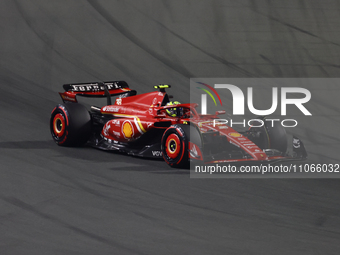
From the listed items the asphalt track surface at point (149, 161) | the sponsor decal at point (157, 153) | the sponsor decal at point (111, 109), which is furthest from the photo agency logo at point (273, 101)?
the sponsor decal at point (157, 153)

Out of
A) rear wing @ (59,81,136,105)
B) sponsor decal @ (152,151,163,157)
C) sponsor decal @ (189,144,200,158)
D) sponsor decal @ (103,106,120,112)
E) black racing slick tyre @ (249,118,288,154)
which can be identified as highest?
rear wing @ (59,81,136,105)

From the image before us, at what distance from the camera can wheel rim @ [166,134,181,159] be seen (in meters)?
7.24

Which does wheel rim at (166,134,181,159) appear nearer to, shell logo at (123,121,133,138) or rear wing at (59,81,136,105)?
shell logo at (123,121,133,138)

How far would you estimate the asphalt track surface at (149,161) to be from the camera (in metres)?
4.89

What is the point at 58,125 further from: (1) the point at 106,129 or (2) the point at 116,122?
(2) the point at 116,122

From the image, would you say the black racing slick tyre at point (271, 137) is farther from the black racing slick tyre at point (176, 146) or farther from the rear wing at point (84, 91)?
the rear wing at point (84, 91)

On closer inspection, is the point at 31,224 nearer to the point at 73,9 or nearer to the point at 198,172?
the point at 198,172

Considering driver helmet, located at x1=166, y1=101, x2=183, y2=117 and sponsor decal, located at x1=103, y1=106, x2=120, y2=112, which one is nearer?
driver helmet, located at x1=166, y1=101, x2=183, y2=117

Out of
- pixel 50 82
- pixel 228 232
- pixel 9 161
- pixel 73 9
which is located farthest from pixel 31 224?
pixel 73 9

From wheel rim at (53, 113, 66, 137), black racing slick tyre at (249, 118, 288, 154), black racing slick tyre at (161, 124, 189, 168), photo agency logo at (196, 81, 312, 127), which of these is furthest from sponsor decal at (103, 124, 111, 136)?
photo agency logo at (196, 81, 312, 127)

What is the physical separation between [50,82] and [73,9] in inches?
191

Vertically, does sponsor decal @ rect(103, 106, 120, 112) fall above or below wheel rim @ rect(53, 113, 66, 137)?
above

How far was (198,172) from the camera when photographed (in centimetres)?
722

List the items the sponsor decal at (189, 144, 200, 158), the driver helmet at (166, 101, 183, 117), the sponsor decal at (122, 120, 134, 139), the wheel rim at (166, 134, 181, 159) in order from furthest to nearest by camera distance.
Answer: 1. the sponsor decal at (122, 120, 134, 139)
2. the driver helmet at (166, 101, 183, 117)
3. the wheel rim at (166, 134, 181, 159)
4. the sponsor decal at (189, 144, 200, 158)
